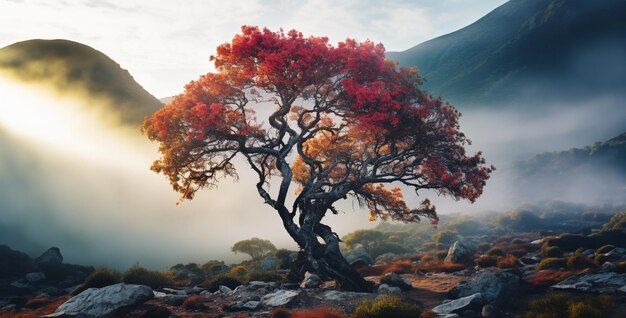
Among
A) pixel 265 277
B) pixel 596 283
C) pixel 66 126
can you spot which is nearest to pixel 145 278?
pixel 265 277

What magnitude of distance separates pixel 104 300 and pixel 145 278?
7.11 meters

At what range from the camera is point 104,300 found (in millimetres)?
12383

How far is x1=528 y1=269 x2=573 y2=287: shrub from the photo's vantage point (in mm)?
14641

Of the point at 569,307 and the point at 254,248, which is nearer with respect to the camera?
the point at 569,307

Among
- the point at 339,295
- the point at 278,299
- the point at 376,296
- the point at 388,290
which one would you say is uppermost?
the point at 278,299

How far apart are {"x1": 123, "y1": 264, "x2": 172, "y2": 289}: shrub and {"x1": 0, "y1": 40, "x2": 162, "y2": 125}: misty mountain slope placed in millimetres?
120949

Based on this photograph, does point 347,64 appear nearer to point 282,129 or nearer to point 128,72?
point 282,129

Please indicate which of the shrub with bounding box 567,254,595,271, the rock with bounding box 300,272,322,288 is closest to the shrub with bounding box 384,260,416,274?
the rock with bounding box 300,272,322,288

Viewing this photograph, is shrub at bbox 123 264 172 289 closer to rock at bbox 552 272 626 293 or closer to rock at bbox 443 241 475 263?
rock at bbox 552 272 626 293

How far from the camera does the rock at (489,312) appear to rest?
1077 cm

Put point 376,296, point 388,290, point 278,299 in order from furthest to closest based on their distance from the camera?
point 388,290 < point 278,299 < point 376,296

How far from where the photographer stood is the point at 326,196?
678 inches

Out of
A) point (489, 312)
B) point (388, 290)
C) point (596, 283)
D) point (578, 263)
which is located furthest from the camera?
point (578, 263)

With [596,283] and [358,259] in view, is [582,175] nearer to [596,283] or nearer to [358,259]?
[358,259]
